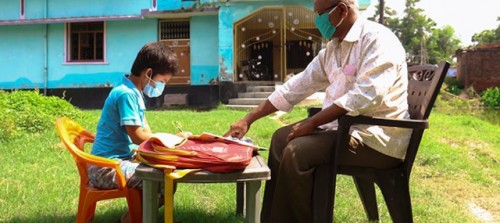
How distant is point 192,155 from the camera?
74.6 inches

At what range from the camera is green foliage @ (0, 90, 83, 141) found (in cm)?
663

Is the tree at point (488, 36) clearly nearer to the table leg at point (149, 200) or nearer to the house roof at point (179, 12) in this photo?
the house roof at point (179, 12)

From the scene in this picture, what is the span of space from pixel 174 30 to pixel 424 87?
14043 millimetres

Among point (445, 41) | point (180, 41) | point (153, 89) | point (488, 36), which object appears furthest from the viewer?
point (445, 41)

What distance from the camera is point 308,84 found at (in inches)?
115

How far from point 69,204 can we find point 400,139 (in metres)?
2.51

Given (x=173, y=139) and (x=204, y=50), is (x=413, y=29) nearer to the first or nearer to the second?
(x=204, y=50)

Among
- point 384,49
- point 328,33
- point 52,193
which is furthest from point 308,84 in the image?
point 52,193

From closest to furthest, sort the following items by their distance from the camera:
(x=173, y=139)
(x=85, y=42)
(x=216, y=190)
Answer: (x=173, y=139) → (x=216, y=190) → (x=85, y=42)

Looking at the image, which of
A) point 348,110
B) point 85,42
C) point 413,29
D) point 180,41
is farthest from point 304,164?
point 413,29

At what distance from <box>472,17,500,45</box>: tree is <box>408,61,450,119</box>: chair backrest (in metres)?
44.9

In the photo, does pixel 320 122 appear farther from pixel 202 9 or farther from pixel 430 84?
pixel 202 9

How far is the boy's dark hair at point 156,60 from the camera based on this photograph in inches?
111

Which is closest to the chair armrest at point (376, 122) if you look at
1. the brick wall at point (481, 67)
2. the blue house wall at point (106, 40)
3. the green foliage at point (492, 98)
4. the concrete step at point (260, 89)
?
the concrete step at point (260, 89)
